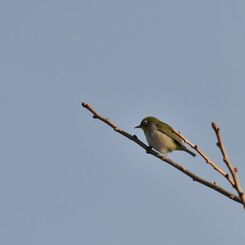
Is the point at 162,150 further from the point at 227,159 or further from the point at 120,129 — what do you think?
the point at 227,159

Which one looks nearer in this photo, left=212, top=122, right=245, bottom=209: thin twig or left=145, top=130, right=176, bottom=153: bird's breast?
left=212, top=122, right=245, bottom=209: thin twig

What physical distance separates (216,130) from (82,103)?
123cm

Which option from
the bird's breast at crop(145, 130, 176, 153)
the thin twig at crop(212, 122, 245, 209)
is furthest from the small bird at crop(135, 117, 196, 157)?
the thin twig at crop(212, 122, 245, 209)

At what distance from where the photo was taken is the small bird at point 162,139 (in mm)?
14156

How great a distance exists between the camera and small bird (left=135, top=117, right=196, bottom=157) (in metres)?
14.2

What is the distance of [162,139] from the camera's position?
14.2m

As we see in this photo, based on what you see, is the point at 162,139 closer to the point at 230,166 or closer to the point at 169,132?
the point at 169,132

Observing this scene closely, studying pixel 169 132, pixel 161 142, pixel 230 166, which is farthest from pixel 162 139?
pixel 230 166

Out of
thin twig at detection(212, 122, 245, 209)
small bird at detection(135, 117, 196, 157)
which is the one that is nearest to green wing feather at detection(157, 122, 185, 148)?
small bird at detection(135, 117, 196, 157)

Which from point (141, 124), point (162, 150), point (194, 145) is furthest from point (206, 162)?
point (141, 124)

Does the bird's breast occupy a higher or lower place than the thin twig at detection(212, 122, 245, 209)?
higher

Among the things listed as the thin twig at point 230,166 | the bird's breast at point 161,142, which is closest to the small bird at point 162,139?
the bird's breast at point 161,142

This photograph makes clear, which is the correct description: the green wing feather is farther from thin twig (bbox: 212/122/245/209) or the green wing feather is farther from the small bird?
thin twig (bbox: 212/122/245/209)

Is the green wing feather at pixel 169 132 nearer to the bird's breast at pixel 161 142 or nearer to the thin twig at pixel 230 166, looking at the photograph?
the bird's breast at pixel 161 142
